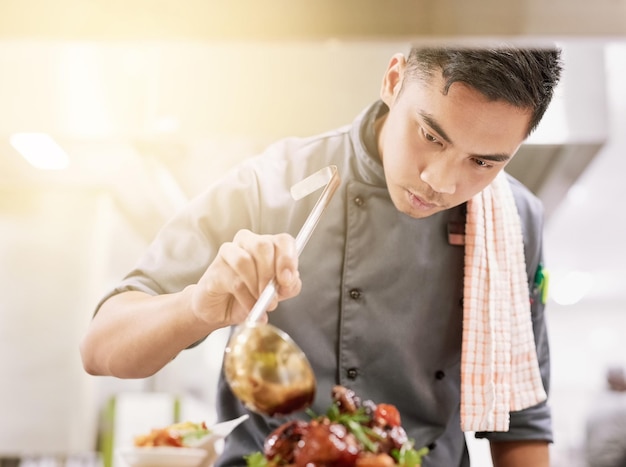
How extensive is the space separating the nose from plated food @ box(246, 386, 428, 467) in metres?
0.36

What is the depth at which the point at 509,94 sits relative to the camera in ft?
3.30

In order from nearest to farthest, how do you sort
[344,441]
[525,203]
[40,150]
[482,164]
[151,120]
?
[344,441] < [482,164] < [525,203] < [151,120] < [40,150]

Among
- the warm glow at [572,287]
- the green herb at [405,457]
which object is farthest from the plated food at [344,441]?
the warm glow at [572,287]

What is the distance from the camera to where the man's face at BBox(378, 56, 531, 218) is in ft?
3.31

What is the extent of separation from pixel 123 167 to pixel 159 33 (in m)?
0.89

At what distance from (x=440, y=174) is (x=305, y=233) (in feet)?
0.76

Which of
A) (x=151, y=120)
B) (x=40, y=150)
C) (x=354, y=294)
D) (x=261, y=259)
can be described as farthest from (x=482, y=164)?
(x=40, y=150)

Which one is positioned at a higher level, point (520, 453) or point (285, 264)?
point (285, 264)

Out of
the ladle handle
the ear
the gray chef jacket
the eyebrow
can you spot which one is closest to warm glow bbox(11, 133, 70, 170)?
the gray chef jacket

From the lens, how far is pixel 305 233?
3.10 feet

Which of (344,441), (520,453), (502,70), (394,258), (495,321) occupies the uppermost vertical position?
(502,70)

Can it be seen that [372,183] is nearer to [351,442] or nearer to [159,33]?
[159,33]

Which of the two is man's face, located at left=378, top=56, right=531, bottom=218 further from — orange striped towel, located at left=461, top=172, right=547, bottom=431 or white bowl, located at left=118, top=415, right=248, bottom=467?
white bowl, located at left=118, top=415, right=248, bottom=467

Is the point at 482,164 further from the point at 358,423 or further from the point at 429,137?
the point at 358,423
